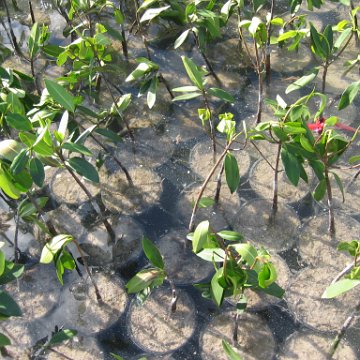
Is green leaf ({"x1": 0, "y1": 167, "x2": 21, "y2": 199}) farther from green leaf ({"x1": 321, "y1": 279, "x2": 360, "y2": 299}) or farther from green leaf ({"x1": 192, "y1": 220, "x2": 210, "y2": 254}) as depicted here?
green leaf ({"x1": 321, "y1": 279, "x2": 360, "y2": 299})

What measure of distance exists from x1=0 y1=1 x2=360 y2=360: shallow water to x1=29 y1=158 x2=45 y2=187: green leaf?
422mm

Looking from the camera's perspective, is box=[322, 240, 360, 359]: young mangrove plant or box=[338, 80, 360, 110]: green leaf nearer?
box=[322, 240, 360, 359]: young mangrove plant

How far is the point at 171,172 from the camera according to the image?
6.22 ft

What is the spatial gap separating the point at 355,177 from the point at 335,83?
0.53m

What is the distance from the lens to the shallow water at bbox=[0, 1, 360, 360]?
1520 millimetres

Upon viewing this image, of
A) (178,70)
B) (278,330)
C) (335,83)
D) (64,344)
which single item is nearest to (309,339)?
(278,330)

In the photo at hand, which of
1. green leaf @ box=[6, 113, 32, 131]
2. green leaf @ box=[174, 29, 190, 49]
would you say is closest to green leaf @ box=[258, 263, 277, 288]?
green leaf @ box=[6, 113, 32, 131]

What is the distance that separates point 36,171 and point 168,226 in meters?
0.55

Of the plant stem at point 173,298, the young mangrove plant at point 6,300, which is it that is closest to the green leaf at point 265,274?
the plant stem at point 173,298

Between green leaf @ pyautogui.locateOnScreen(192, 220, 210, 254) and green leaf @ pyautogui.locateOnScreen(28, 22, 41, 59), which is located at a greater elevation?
green leaf @ pyautogui.locateOnScreen(28, 22, 41, 59)

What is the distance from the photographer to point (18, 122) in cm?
139

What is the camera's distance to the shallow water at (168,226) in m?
1.52

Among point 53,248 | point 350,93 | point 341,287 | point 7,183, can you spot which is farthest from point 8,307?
point 350,93

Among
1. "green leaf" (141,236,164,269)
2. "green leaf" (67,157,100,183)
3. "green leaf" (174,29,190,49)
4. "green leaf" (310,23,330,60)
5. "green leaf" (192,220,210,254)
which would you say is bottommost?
"green leaf" (141,236,164,269)
